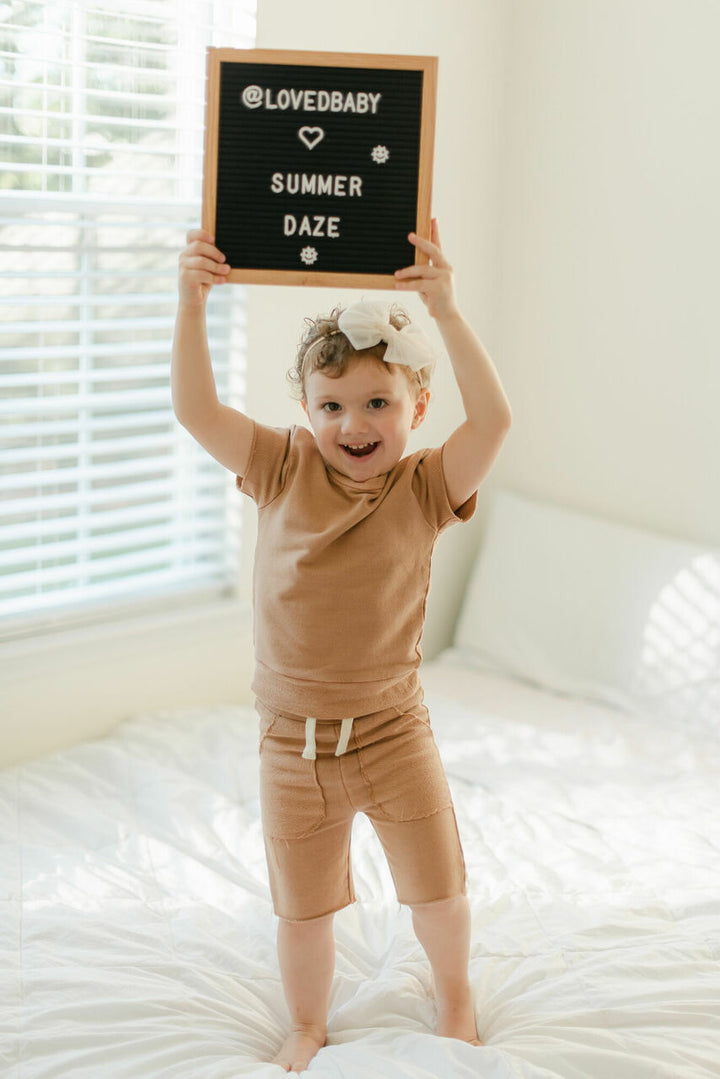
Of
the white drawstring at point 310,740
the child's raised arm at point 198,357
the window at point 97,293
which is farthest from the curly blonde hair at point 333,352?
the window at point 97,293

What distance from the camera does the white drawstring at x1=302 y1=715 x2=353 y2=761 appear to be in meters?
1.46

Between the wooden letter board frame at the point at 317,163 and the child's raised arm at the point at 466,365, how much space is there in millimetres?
28

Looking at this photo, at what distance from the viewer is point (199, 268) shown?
142 cm

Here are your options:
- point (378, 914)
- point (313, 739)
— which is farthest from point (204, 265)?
point (378, 914)

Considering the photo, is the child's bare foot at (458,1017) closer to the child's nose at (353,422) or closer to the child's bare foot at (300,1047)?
the child's bare foot at (300,1047)

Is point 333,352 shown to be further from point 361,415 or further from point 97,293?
point 97,293

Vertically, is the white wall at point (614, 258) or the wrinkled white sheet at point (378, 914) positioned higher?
the white wall at point (614, 258)

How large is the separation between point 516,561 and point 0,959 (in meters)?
1.58

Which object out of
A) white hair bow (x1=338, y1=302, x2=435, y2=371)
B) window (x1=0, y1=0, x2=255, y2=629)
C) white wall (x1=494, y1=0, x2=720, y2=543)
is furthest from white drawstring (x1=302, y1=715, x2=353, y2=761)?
white wall (x1=494, y1=0, x2=720, y2=543)

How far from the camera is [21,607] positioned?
238cm

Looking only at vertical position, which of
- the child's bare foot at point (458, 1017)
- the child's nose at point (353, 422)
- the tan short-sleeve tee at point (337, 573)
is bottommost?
the child's bare foot at point (458, 1017)

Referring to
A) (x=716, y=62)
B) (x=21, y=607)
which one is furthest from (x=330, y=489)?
(x=716, y=62)

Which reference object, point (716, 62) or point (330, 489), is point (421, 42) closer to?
point (716, 62)

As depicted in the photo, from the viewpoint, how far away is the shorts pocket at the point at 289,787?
1470 mm
